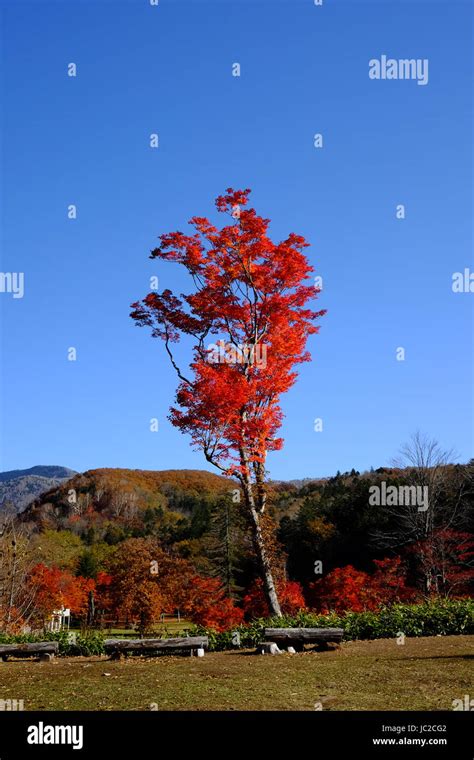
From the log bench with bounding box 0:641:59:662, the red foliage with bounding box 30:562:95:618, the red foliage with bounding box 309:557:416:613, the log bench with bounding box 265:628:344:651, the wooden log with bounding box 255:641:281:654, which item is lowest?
the red foliage with bounding box 30:562:95:618

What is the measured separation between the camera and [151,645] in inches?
576

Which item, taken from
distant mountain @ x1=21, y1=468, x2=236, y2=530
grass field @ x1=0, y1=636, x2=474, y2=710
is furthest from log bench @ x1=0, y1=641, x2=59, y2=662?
distant mountain @ x1=21, y1=468, x2=236, y2=530

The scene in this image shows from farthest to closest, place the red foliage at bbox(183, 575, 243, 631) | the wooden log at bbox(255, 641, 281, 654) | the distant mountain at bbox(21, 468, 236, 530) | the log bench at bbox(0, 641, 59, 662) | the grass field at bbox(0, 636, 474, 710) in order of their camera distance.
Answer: the distant mountain at bbox(21, 468, 236, 530)
the red foliage at bbox(183, 575, 243, 631)
the log bench at bbox(0, 641, 59, 662)
the wooden log at bbox(255, 641, 281, 654)
the grass field at bbox(0, 636, 474, 710)

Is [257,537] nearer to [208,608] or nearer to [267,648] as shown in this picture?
[267,648]

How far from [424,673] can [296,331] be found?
1072 centimetres

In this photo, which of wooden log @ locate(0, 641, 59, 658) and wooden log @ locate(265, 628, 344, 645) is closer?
wooden log @ locate(265, 628, 344, 645)

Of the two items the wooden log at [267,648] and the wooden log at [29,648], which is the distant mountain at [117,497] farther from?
the wooden log at [267,648]

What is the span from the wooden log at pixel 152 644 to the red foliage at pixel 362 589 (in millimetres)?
12734

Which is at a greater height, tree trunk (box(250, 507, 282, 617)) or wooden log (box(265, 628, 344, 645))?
tree trunk (box(250, 507, 282, 617))

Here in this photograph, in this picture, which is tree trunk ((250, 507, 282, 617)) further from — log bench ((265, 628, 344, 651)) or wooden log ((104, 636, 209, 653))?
wooden log ((104, 636, 209, 653))

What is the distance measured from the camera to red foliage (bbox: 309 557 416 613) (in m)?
27.4

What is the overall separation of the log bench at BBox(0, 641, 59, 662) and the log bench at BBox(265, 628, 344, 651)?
5043 mm

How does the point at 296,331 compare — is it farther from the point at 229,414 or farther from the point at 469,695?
the point at 469,695
